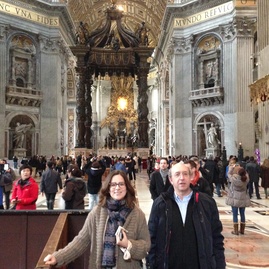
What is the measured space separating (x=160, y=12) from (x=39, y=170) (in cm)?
2142

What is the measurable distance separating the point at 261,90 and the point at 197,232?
10615 millimetres

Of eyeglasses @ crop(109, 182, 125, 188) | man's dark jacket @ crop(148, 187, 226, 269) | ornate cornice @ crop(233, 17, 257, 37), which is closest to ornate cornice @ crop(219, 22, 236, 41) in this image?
ornate cornice @ crop(233, 17, 257, 37)

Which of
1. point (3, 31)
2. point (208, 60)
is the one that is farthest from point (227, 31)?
point (3, 31)

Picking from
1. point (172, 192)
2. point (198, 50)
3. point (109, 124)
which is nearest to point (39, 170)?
point (198, 50)

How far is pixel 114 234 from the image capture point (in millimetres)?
2754

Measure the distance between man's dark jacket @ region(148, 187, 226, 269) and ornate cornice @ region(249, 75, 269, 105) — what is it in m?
9.73

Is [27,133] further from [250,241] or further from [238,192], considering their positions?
[250,241]

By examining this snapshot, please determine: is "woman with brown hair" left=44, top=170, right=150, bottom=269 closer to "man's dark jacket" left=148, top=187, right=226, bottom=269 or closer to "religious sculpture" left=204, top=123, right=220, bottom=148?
"man's dark jacket" left=148, top=187, right=226, bottom=269

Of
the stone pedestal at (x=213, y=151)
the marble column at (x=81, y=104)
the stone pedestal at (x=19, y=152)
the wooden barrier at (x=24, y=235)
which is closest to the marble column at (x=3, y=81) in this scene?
the stone pedestal at (x=19, y=152)

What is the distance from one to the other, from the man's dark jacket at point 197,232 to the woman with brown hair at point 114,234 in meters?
0.12

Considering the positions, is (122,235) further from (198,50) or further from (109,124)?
(109,124)

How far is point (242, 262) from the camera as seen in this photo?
18.0 feet

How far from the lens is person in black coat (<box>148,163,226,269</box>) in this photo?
2.79 meters

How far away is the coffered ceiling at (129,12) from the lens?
3729 cm
